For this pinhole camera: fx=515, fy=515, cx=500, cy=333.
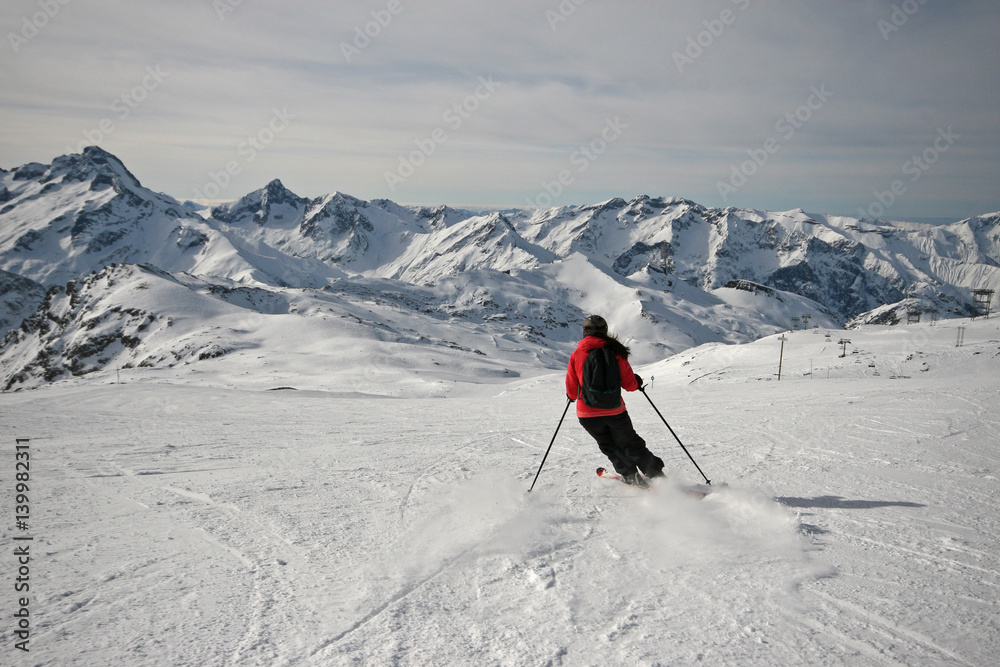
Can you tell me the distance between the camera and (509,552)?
4930 millimetres

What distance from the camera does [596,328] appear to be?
6.62 meters

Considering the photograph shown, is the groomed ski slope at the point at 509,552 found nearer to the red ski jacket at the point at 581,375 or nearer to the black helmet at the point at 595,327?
the red ski jacket at the point at 581,375

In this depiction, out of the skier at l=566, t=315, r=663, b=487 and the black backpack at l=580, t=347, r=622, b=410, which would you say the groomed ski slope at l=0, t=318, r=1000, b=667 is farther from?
the black backpack at l=580, t=347, r=622, b=410

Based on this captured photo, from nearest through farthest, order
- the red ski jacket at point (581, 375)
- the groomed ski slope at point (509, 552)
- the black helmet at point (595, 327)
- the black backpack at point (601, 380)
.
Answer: the groomed ski slope at point (509, 552)
the black backpack at point (601, 380)
the red ski jacket at point (581, 375)
the black helmet at point (595, 327)

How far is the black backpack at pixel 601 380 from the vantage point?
6.29 meters

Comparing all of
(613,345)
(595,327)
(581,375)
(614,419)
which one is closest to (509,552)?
(614,419)

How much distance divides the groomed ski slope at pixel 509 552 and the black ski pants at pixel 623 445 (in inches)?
11.5

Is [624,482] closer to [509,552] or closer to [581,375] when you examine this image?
[581,375]

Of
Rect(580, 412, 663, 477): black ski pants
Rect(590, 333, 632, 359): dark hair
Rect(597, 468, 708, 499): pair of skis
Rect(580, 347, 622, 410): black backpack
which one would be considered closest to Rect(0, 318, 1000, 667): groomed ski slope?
Rect(597, 468, 708, 499): pair of skis

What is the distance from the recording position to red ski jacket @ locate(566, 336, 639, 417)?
6.41 metres

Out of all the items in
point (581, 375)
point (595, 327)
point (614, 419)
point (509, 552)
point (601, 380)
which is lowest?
point (509, 552)

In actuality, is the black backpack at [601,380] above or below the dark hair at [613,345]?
below

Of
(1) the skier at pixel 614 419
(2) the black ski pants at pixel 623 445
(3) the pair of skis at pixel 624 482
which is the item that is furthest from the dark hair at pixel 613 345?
(3) the pair of skis at pixel 624 482

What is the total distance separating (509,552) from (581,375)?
7.86 feet
